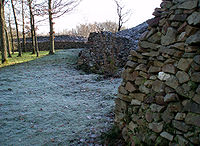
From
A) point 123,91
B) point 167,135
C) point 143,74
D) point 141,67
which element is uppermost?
point 141,67

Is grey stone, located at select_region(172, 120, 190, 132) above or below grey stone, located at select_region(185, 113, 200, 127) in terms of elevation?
below

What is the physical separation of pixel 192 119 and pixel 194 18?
1.23 metres

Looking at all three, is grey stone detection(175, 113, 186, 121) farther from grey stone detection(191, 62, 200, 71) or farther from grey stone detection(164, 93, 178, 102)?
grey stone detection(191, 62, 200, 71)

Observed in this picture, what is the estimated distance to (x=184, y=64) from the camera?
7.21 feet

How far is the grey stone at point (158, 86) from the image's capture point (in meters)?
2.52

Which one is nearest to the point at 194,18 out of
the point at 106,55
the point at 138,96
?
the point at 138,96

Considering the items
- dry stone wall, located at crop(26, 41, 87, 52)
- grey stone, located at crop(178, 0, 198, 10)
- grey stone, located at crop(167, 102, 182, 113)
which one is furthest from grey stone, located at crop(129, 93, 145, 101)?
dry stone wall, located at crop(26, 41, 87, 52)

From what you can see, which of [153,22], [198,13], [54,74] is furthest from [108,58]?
[198,13]

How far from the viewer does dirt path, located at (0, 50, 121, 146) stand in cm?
367

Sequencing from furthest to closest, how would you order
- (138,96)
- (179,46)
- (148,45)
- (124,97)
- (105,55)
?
(105,55) < (124,97) < (138,96) < (148,45) < (179,46)

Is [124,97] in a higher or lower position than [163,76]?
lower

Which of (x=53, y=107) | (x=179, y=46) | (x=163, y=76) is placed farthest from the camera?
(x=53, y=107)

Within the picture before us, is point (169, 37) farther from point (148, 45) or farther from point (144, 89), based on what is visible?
point (144, 89)

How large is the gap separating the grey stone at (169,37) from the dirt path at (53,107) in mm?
2329
